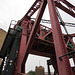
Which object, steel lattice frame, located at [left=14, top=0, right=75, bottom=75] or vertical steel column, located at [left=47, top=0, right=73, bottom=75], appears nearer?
vertical steel column, located at [left=47, top=0, right=73, bottom=75]

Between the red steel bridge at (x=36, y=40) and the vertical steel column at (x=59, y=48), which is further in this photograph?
the red steel bridge at (x=36, y=40)

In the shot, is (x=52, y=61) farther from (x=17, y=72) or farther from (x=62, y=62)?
(x=62, y=62)

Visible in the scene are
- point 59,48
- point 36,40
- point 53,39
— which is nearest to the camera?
point 59,48

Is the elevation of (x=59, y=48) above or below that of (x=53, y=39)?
below

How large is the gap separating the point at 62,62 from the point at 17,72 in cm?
377

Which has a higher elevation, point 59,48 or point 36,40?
point 36,40

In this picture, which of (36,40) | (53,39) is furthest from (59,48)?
Result: (36,40)

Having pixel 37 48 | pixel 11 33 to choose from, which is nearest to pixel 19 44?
pixel 11 33

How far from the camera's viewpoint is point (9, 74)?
441 centimetres

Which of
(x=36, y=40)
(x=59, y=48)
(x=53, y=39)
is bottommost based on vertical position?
(x=59, y=48)

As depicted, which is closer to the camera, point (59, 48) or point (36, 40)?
point (59, 48)

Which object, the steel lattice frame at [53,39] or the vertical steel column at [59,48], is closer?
the vertical steel column at [59,48]

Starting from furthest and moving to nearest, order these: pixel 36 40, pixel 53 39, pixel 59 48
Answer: pixel 36 40 → pixel 53 39 → pixel 59 48

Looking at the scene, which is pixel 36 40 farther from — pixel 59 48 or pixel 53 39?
pixel 59 48
